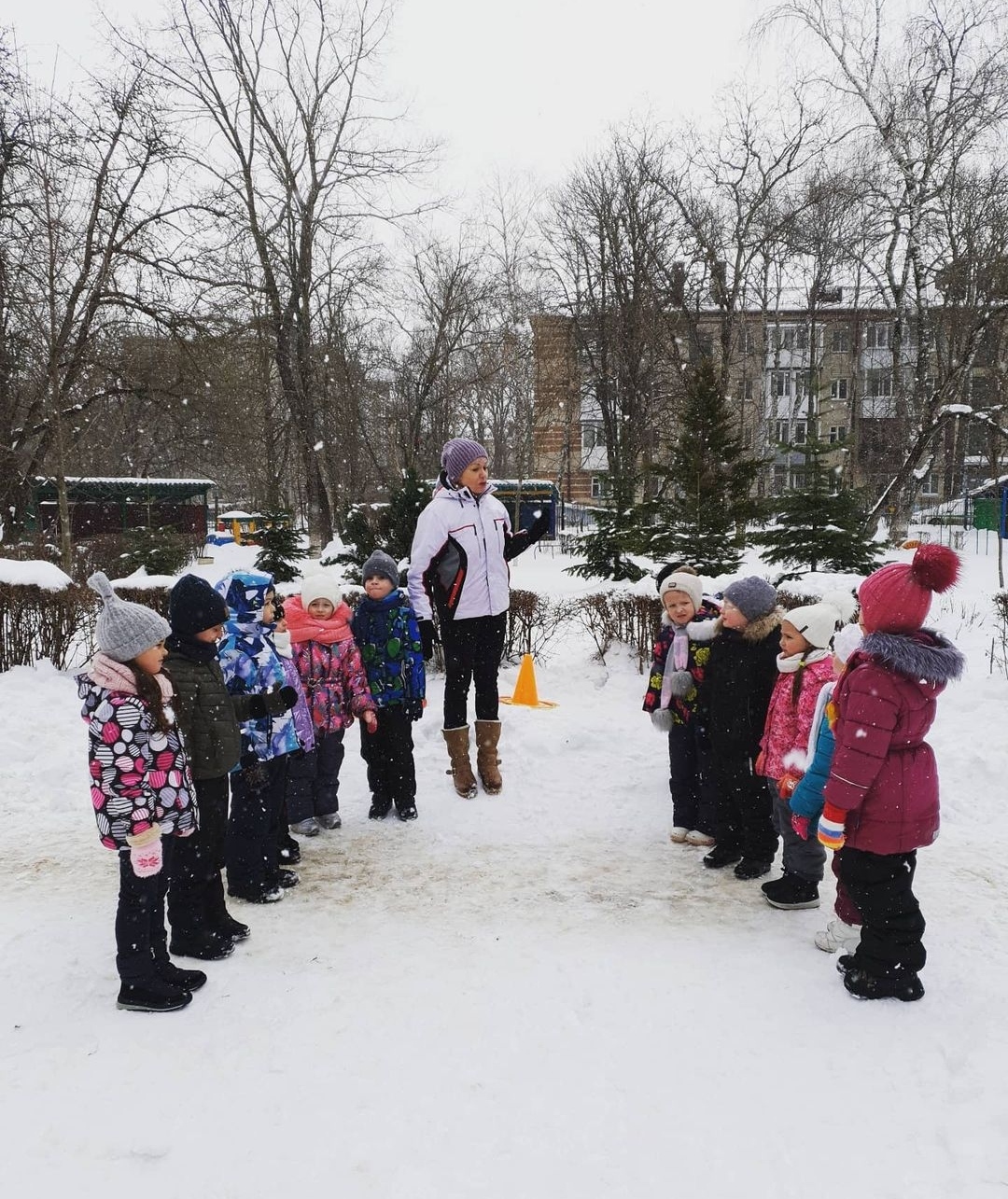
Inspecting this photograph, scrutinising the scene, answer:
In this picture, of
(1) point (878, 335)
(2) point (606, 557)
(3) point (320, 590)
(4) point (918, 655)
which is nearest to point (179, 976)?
(3) point (320, 590)

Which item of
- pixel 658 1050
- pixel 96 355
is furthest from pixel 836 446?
pixel 96 355

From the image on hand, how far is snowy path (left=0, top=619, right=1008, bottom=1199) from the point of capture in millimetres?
2102

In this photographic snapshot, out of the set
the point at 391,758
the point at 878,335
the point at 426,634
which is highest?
the point at 878,335

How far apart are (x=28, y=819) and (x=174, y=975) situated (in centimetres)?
237

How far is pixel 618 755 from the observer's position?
5.68 meters

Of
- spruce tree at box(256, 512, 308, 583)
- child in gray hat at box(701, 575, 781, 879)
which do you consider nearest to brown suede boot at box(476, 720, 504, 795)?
child in gray hat at box(701, 575, 781, 879)

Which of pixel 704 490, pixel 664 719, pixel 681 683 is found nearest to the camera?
pixel 681 683

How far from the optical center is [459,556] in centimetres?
477

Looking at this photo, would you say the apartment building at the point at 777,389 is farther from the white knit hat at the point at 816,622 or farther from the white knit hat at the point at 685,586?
the white knit hat at the point at 816,622

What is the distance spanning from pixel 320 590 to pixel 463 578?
871 mm

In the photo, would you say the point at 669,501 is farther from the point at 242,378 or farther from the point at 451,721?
the point at 242,378

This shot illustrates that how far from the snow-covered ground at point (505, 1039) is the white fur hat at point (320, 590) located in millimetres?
1334

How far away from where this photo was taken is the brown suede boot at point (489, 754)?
504cm

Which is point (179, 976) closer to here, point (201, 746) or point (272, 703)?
point (201, 746)
